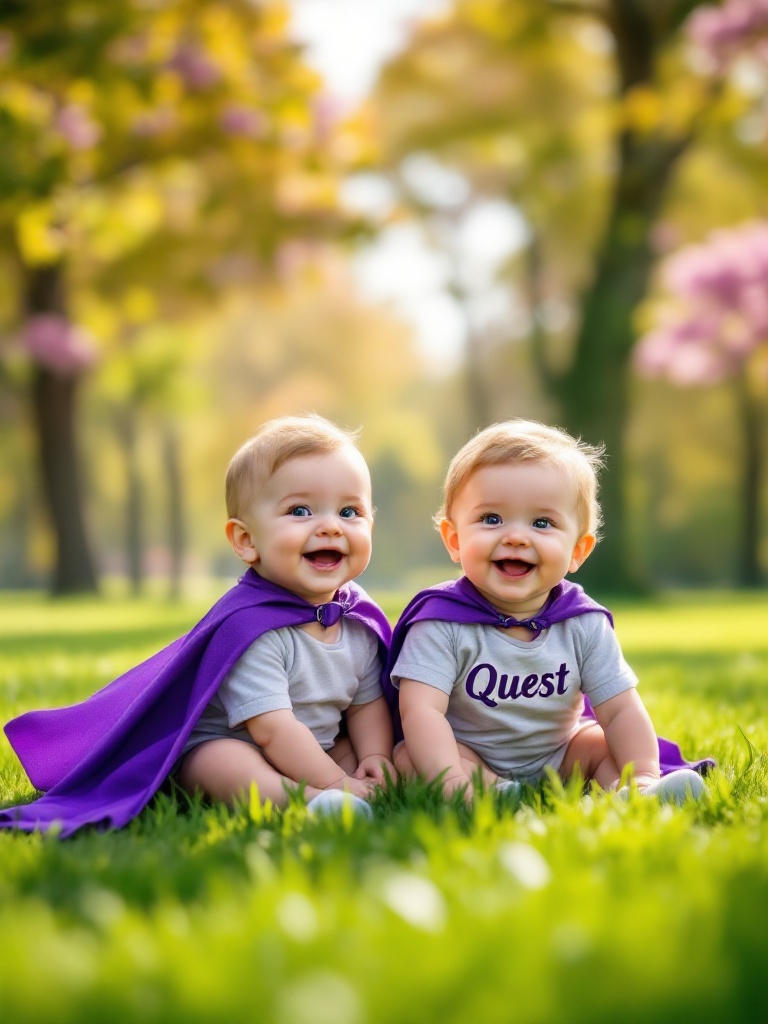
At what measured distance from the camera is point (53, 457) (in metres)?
18.3

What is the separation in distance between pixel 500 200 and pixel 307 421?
2410cm

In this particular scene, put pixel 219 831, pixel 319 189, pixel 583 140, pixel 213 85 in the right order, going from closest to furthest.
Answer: pixel 219 831
pixel 213 85
pixel 319 189
pixel 583 140

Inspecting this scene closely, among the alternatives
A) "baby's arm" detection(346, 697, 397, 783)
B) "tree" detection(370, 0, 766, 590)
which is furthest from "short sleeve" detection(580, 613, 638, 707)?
"tree" detection(370, 0, 766, 590)

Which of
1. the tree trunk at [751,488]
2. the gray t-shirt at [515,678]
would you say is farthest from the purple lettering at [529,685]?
the tree trunk at [751,488]

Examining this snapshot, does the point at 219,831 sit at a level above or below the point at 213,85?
below

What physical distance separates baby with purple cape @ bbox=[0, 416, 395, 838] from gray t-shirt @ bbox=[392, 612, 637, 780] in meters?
0.21

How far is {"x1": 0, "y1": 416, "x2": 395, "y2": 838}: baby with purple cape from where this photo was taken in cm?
279

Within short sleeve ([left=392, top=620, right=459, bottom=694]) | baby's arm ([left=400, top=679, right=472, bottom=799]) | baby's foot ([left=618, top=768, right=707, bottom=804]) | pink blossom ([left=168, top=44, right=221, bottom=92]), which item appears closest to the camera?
baby's foot ([left=618, top=768, right=707, bottom=804])

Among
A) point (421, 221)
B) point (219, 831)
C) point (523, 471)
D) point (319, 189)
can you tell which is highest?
point (421, 221)

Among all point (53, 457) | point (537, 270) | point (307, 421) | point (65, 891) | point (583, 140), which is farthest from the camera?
point (537, 270)

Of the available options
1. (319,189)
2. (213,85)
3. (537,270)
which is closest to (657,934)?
(213,85)

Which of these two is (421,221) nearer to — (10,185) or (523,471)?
(10,185)

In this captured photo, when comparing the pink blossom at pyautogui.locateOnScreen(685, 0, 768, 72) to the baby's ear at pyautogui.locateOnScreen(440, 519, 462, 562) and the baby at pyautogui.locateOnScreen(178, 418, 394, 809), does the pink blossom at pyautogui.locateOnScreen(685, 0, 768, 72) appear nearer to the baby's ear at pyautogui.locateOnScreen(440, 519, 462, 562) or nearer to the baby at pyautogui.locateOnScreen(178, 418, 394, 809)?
the baby's ear at pyautogui.locateOnScreen(440, 519, 462, 562)

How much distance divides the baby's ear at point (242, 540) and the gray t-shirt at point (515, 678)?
457 mm
